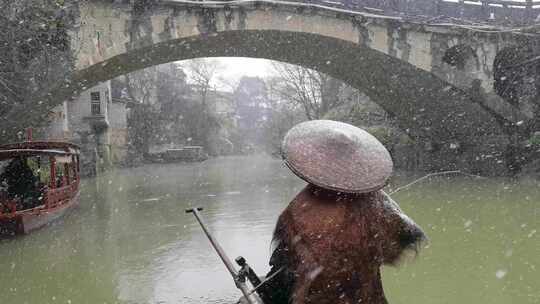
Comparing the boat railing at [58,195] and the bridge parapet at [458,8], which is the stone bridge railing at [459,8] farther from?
the boat railing at [58,195]

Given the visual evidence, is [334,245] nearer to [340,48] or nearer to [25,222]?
[25,222]

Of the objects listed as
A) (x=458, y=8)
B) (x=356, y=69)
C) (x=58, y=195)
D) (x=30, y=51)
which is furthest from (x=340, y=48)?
(x=58, y=195)

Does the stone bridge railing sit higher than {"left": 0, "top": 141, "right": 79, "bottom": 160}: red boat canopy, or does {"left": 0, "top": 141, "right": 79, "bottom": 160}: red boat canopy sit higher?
the stone bridge railing

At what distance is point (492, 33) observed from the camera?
15.3 m

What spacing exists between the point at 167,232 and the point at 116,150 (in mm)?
23225

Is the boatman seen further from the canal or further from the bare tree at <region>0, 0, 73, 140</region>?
the bare tree at <region>0, 0, 73, 140</region>

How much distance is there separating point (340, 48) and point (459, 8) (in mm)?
4384

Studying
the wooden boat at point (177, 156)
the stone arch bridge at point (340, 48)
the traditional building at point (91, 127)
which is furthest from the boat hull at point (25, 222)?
the wooden boat at point (177, 156)

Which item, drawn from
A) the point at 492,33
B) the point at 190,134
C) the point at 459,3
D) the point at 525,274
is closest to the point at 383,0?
the point at 459,3

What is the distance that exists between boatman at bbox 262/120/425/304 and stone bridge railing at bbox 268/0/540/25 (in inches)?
444

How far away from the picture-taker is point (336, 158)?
7.44 feet

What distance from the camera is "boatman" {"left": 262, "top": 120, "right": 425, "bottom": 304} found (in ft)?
7.29

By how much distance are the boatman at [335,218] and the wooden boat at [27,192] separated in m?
8.03

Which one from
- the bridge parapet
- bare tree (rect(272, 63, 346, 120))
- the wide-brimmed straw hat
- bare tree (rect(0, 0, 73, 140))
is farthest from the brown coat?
bare tree (rect(272, 63, 346, 120))
